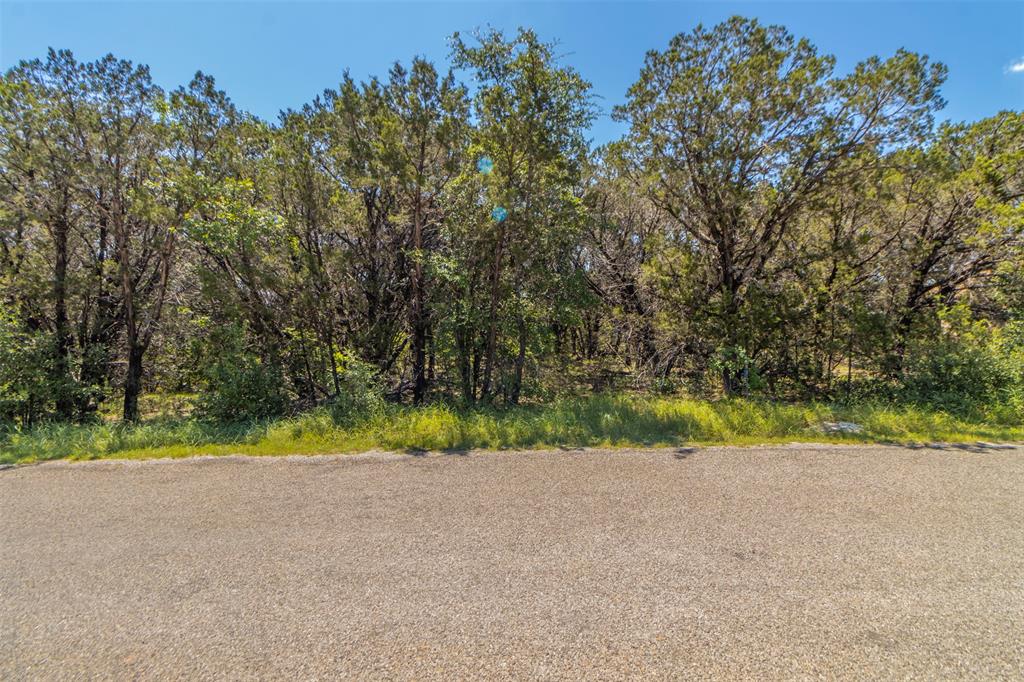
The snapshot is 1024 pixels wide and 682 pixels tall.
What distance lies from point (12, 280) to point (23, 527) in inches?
352

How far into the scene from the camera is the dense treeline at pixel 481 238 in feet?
A: 22.1

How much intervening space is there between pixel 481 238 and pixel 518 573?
6191 mm

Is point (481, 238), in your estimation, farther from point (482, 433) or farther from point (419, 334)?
point (482, 433)

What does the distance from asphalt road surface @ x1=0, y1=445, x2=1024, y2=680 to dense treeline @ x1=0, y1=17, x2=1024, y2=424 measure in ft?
9.52

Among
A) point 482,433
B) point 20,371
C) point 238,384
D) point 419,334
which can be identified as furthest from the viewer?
point 419,334

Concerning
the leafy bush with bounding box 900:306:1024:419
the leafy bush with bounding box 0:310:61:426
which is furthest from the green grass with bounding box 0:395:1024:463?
the leafy bush with bounding box 0:310:61:426

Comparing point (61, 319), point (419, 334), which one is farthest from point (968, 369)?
point (61, 319)

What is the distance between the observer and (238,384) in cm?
661

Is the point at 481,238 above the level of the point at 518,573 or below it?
above

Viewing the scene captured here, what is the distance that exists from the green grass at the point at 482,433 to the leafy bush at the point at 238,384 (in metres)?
0.86

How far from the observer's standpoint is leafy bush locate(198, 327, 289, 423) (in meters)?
6.54

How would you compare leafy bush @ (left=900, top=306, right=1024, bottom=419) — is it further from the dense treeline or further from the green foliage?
the green foliage

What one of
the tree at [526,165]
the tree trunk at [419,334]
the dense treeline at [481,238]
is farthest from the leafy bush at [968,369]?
the tree trunk at [419,334]

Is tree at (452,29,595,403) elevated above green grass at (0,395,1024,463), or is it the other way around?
tree at (452,29,595,403)
